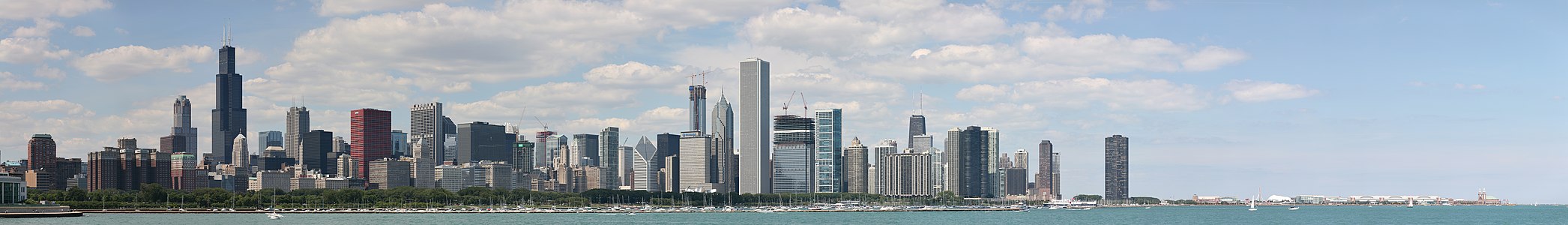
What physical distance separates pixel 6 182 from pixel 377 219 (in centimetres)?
4677

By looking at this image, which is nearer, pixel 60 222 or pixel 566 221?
pixel 60 222

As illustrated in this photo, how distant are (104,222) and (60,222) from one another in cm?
1801

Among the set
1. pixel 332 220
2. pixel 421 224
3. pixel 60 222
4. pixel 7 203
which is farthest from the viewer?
pixel 332 220

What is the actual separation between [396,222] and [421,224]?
4.85 metres

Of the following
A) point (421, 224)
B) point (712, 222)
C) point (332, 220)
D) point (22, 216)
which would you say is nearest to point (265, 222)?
point (332, 220)

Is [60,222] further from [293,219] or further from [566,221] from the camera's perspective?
[566,221]

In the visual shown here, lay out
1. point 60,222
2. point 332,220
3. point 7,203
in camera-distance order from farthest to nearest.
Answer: point 332,220 → point 7,203 → point 60,222

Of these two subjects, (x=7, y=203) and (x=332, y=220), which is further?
(x=332, y=220)

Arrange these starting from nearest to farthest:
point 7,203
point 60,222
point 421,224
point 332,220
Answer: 1. point 60,222
2. point 7,203
3. point 421,224
4. point 332,220

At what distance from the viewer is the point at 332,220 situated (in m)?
191

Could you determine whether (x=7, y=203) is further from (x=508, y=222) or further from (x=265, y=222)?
(x=508, y=222)

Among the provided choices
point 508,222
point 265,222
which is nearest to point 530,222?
point 508,222

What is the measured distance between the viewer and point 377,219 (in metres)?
198

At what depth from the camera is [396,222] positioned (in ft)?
589
